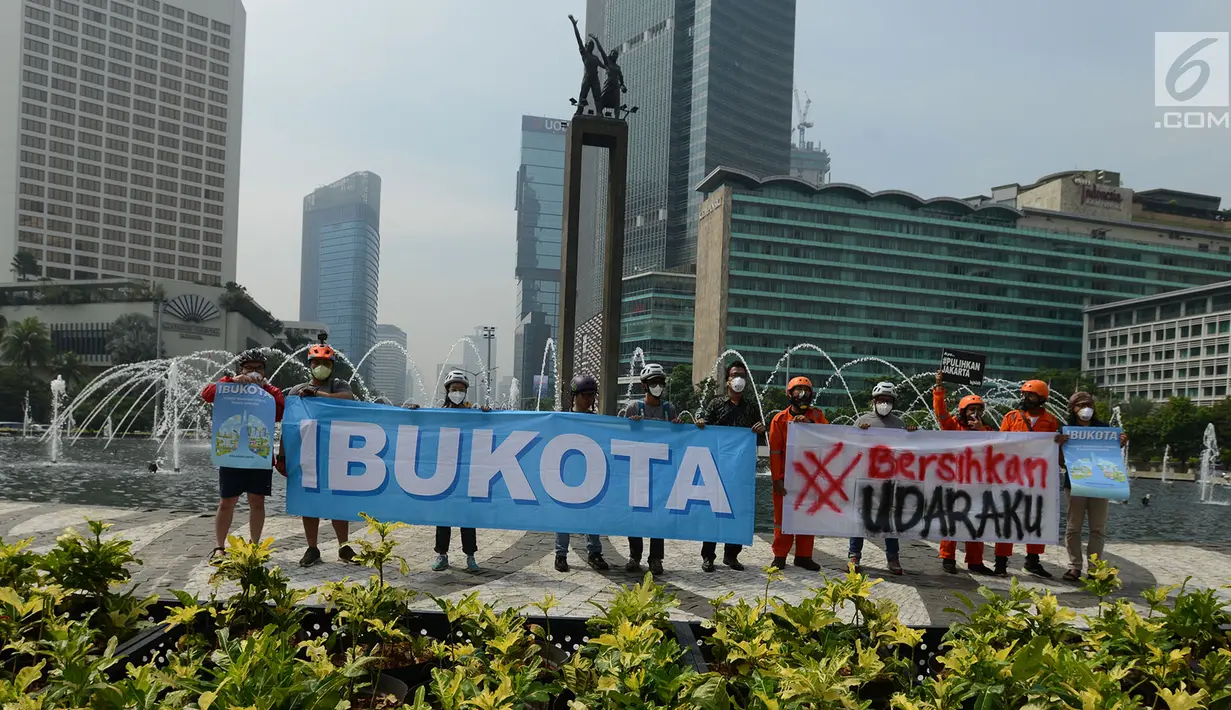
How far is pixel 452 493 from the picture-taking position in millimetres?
7305

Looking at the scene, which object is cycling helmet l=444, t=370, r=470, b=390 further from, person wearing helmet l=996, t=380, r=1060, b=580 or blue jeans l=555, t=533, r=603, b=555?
person wearing helmet l=996, t=380, r=1060, b=580

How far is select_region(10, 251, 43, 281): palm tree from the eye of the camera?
121 meters

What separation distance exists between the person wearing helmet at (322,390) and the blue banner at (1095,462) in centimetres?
685

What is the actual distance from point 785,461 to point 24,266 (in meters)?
145

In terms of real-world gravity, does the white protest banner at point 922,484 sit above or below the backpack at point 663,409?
below

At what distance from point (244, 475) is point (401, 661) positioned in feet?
14.7

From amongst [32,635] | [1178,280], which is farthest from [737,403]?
[1178,280]

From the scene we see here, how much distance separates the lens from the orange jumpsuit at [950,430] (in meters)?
8.11

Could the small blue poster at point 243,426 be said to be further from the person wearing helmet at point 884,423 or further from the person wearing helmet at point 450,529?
the person wearing helmet at point 884,423

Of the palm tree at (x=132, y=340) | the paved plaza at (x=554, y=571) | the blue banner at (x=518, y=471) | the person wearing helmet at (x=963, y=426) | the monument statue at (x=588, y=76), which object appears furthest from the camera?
the palm tree at (x=132, y=340)

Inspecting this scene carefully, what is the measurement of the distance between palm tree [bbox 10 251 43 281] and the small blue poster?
142m

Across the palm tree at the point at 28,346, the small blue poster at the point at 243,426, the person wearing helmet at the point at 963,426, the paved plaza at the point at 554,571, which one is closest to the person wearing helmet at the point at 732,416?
the paved plaza at the point at 554,571

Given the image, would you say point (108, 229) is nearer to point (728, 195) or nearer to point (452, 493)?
point (728, 195)

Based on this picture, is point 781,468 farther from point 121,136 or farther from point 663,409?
point 121,136
